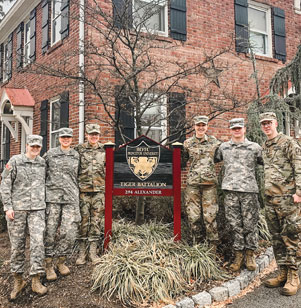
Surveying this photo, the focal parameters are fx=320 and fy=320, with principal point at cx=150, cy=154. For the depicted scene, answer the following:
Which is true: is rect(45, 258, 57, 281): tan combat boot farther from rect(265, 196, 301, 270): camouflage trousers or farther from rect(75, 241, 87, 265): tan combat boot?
rect(265, 196, 301, 270): camouflage trousers

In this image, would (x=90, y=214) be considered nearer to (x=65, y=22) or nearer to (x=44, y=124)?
(x=44, y=124)

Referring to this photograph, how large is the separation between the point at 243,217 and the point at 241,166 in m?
0.67

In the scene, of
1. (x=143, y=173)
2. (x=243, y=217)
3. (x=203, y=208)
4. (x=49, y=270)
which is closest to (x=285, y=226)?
(x=243, y=217)

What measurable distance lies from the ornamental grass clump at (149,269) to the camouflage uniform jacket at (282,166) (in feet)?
4.13

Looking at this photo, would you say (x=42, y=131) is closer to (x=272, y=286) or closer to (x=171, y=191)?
(x=171, y=191)

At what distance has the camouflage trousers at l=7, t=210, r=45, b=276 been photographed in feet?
12.2

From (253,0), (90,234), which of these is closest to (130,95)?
(90,234)

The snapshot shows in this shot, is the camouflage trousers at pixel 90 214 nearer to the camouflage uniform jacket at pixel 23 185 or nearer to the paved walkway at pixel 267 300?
the camouflage uniform jacket at pixel 23 185

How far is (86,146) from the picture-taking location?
4633 mm

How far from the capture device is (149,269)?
3.79 m

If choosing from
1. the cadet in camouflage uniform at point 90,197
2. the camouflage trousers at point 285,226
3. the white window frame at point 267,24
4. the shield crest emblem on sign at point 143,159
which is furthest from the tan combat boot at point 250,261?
the white window frame at point 267,24

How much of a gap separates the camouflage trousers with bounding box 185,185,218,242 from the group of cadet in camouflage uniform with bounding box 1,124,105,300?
127 cm

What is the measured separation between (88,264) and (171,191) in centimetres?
152

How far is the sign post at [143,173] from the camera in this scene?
4.55 m
